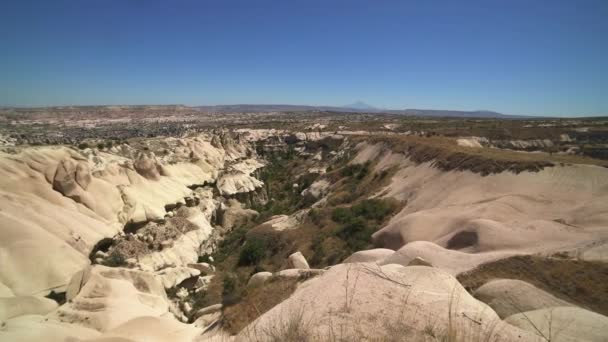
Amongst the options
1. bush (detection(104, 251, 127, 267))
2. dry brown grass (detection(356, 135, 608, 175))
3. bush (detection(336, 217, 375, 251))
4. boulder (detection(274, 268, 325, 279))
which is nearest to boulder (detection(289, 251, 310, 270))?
boulder (detection(274, 268, 325, 279))

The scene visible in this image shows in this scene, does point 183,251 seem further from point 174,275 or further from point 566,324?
point 566,324

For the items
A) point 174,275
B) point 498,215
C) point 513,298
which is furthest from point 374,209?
point 513,298

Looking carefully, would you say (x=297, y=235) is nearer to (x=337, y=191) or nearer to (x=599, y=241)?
(x=337, y=191)

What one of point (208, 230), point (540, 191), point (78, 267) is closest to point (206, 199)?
point (208, 230)

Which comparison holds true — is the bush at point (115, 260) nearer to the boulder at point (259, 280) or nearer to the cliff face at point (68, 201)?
the cliff face at point (68, 201)

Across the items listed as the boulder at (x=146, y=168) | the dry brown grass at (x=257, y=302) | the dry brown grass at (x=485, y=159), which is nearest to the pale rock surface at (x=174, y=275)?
the dry brown grass at (x=257, y=302)

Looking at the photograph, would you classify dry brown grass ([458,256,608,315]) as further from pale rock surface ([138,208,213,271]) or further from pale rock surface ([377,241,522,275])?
pale rock surface ([138,208,213,271])
